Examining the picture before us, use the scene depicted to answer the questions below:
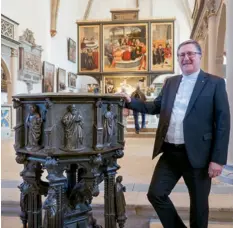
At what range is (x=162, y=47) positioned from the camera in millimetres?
22922

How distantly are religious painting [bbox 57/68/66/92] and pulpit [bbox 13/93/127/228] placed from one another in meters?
18.1

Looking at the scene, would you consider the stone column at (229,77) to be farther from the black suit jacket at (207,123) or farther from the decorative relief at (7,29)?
the decorative relief at (7,29)

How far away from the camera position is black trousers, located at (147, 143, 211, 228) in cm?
264

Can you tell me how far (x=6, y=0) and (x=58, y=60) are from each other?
7.68 m

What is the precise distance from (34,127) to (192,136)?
1.13m

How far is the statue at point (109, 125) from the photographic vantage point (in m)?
2.50

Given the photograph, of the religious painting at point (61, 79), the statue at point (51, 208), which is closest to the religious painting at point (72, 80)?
the religious painting at point (61, 79)

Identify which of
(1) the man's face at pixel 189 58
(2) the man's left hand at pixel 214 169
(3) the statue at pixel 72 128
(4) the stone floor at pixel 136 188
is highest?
(1) the man's face at pixel 189 58

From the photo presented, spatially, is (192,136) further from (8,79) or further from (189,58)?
(8,79)

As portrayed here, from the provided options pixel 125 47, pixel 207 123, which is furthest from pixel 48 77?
pixel 207 123

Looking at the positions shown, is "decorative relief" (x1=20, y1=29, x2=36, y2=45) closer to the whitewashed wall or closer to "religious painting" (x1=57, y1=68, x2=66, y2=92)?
the whitewashed wall

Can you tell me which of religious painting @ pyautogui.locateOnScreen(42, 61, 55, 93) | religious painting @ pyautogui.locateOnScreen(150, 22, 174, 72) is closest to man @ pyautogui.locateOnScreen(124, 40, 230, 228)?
religious painting @ pyautogui.locateOnScreen(42, 61, 55, 93)

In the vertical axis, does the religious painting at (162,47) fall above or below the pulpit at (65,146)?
above

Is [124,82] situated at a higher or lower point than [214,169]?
higher
